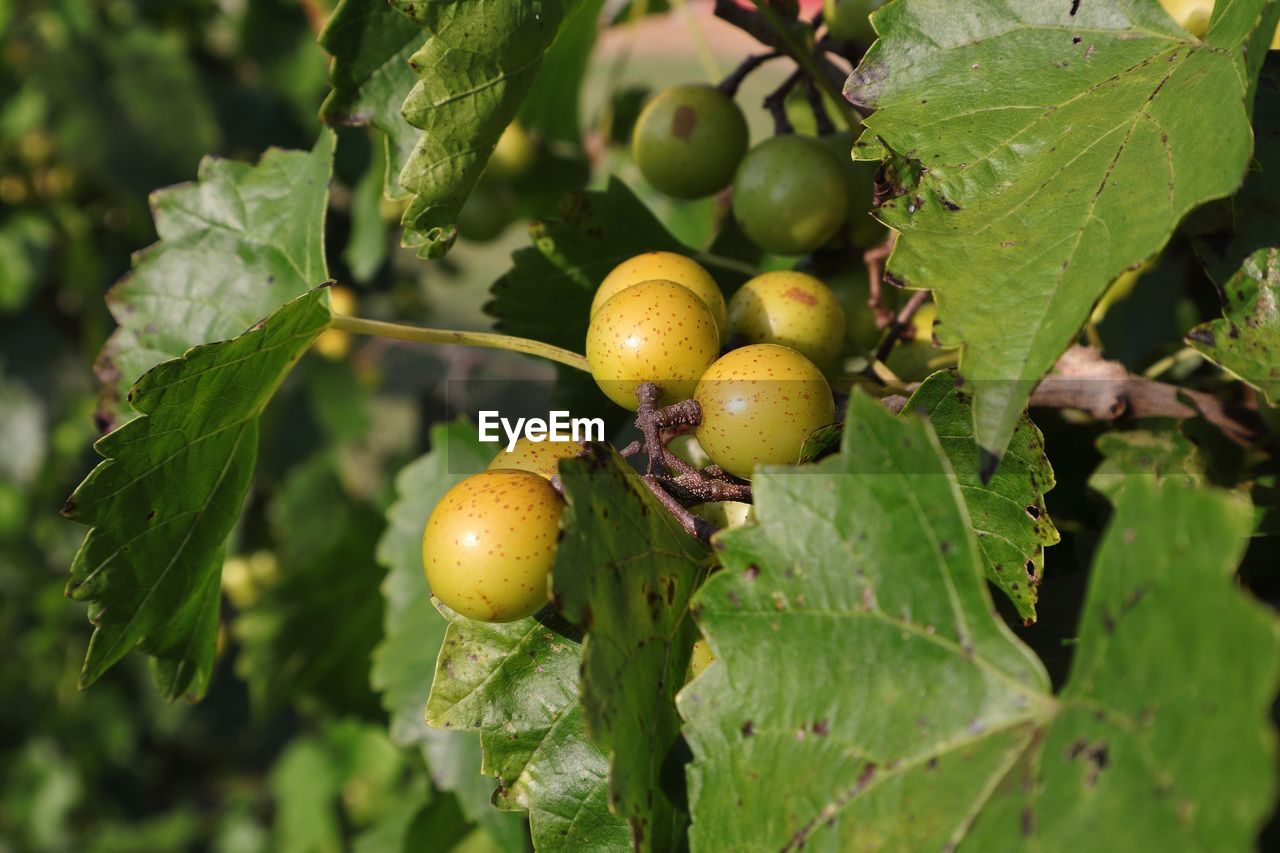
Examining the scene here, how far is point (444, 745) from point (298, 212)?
2.23 ft

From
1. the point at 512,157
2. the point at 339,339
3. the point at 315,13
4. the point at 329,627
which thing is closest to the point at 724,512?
the point at 329,627

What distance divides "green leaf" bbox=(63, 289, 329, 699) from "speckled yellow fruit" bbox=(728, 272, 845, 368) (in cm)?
38

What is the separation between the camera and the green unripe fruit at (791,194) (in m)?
1.09

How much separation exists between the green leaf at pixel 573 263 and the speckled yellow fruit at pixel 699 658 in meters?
0.47

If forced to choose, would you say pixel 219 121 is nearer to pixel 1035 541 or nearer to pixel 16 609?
pixel 16 609

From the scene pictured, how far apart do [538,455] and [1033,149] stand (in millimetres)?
424

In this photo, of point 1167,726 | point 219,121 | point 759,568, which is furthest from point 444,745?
point 219,121

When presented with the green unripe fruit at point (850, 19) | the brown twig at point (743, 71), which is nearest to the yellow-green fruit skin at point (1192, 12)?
the green unripe fruit at point (850, 19)

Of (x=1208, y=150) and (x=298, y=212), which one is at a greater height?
(x=1208, y=150)

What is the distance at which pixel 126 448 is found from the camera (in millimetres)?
918

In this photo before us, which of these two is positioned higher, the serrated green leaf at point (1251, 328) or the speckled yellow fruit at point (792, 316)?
the serrated green leaf at point (1251, 328)

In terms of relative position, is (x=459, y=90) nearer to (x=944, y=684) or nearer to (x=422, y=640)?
(x=944, y=684)

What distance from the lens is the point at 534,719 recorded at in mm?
806

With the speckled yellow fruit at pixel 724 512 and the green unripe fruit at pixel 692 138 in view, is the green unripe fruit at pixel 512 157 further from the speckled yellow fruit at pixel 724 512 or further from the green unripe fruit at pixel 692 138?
the speckled yellow fruit at pixel 724 512
